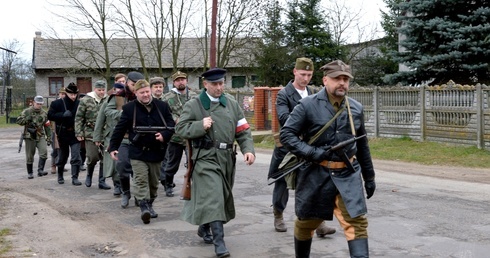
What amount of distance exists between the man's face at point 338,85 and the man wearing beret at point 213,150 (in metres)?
1.70

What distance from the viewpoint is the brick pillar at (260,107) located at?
91.5 feet

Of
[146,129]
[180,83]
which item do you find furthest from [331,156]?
[180,83]

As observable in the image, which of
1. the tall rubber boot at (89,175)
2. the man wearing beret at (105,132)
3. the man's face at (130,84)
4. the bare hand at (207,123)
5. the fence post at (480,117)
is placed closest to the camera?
the bare hand at (207,123)

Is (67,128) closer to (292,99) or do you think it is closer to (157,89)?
(157,89)

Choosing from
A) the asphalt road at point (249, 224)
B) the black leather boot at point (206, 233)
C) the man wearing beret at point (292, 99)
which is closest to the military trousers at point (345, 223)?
the asphalt road at point (249, 224)

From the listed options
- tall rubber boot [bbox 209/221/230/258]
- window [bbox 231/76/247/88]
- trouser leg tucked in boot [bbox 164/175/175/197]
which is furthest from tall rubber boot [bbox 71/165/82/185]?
window [bbox 231/76/247/88]

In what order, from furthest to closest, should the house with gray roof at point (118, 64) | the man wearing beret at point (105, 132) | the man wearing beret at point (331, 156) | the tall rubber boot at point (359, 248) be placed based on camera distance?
the house with gray roof at point (118, 64) → the man wearing beret at point (105, 132) → the man wearing beret at point (331, 156) → the tall rubber boot at point (359, 248)

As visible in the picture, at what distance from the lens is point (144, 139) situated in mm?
8930

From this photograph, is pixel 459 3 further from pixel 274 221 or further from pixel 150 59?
pixel 150 59

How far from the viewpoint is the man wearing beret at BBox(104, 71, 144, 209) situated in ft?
32.3

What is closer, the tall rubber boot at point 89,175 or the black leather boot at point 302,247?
the black leather boot at point 302,247

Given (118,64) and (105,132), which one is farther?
(118,64)

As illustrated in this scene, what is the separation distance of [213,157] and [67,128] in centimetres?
693

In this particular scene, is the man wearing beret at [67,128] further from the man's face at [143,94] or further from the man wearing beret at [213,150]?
the man wearing beret at [213,150]
